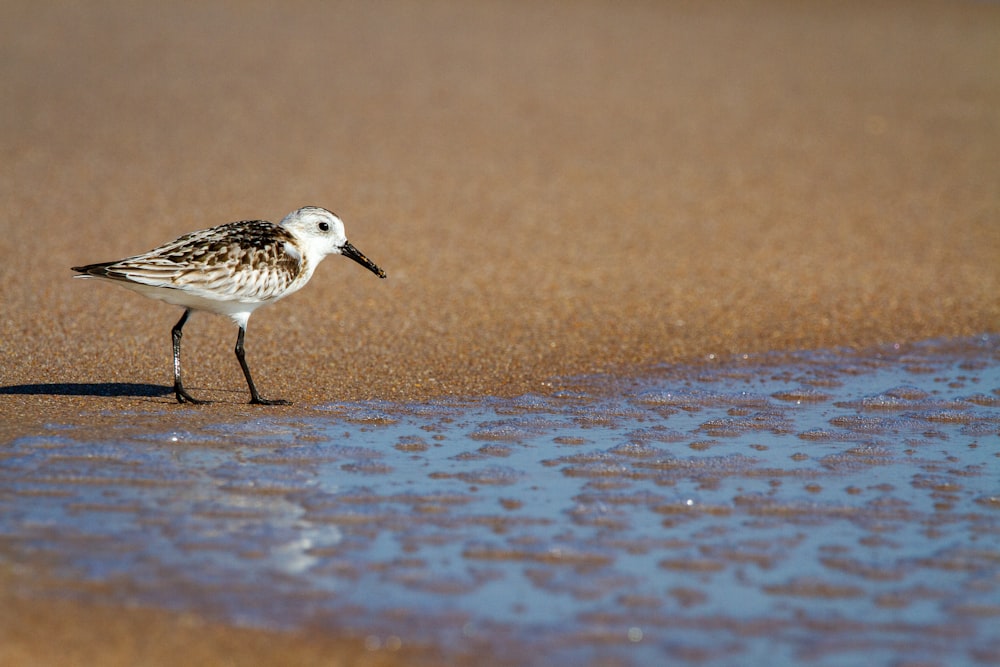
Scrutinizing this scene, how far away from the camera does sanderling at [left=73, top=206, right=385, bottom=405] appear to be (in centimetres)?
639

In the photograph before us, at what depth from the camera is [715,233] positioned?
34.0 feet

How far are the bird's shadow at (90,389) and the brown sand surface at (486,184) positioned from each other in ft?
0.08

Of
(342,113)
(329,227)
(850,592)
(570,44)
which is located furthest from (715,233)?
(570,44)

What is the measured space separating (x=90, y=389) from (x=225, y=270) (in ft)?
3.14

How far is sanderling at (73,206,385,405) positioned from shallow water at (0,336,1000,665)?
2.20 feet

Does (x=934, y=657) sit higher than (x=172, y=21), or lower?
lower

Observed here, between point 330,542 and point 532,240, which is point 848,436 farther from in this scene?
point 532,240

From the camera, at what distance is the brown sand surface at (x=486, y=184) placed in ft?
25.1

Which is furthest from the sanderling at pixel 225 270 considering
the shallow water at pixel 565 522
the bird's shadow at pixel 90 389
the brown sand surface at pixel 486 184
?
the shallow water at pixel 565 522

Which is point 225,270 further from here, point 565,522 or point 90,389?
point 565,522

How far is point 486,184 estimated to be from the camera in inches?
455

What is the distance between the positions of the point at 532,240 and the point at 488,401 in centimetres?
361

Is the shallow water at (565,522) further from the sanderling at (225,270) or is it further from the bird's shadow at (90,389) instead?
the sanderling at (225,270)

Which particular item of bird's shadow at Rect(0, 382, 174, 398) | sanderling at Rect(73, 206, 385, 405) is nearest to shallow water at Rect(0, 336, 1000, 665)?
bird's shadow at Rect(0, 382, 174, 398)
